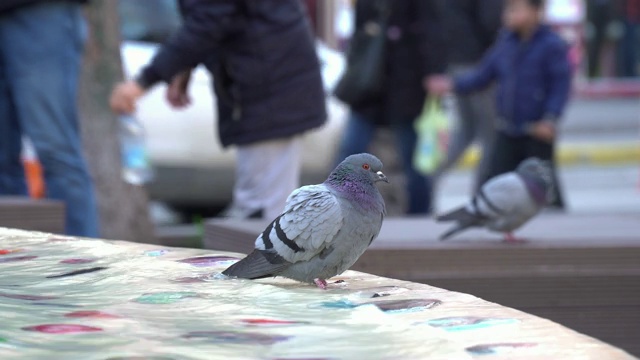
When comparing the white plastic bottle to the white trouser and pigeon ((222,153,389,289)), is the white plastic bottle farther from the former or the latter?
pigeon ((222,153,389,289))

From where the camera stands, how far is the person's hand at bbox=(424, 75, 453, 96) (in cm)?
772

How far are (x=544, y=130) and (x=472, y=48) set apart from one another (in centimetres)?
153

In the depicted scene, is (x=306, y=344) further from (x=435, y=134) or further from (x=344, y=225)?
(x=435, y=134)

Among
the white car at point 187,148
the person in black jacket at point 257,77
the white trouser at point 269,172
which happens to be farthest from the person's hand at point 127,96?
the white car at point 187,148

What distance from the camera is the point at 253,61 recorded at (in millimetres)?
5105

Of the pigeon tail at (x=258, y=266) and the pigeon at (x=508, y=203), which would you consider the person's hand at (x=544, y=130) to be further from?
the pigeon tail at (x=258, y=266)

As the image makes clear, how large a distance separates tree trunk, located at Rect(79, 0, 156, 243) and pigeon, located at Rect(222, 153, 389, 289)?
13.7 feet

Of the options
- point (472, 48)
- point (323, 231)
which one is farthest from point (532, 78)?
point (323, 231)

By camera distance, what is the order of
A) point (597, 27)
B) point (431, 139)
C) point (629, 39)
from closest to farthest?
point (431, 139) < point (597, 27) < point (629, 39)

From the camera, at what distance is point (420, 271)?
14.6ft

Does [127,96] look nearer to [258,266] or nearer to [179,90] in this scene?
[179,90]

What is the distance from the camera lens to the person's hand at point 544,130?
7129mm

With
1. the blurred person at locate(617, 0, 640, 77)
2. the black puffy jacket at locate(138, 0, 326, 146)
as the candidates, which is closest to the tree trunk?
the black puffy jacket at locate(138, 0, 326, 146)

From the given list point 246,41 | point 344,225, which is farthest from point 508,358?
point 246,41
